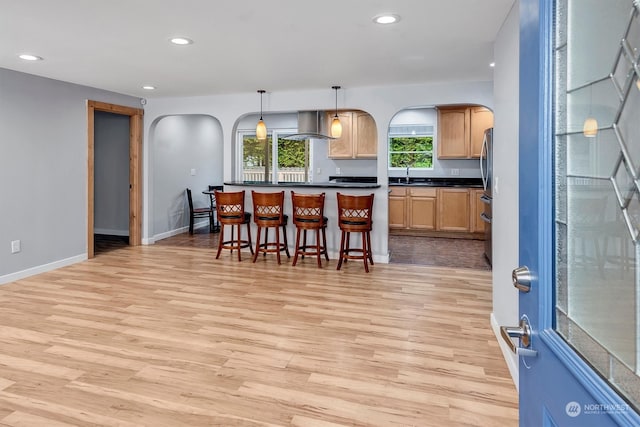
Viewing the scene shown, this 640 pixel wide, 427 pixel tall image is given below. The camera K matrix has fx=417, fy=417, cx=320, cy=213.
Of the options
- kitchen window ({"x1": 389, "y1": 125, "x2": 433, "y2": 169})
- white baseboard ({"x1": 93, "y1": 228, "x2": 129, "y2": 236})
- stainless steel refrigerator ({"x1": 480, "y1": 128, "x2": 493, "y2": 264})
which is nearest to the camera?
stainless steel refrigerator ({"x1": 480, "y1": 128, "x2": 493, "y2": 264})

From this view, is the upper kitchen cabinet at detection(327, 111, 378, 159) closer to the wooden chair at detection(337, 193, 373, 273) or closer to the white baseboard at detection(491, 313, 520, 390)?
the wooden chair at detection(337, 193, 373, 273)

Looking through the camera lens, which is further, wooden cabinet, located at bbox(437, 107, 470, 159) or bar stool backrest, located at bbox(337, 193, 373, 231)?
wooden cabinet, located at bbox(437, 107, 470, 159)

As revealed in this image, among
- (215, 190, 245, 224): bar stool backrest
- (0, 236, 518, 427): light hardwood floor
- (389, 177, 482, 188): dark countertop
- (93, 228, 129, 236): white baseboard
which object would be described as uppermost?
(389, 177, 482, 188): dark countertop

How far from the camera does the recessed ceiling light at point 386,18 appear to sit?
2.83 metres

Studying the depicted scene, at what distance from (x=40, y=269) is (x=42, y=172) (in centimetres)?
113

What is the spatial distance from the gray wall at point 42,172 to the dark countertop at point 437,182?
5.02 meters

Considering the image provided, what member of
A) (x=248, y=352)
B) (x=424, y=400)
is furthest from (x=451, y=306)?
(x=248, y=352)

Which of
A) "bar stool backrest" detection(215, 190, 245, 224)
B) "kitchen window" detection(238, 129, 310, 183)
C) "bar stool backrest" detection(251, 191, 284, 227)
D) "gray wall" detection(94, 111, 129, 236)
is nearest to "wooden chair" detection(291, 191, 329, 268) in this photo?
"bar stool backrest" detection(251, 191, 284, 227)

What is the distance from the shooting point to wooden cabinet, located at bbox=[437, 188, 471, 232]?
23.4 ft

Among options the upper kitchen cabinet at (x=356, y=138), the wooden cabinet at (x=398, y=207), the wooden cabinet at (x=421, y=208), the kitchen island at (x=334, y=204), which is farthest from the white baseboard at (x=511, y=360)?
the upper kitchen cabinet at (x=356, y=138)

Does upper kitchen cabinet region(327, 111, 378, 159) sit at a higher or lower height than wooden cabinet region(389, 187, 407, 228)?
higher

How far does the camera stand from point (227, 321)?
10.8ft

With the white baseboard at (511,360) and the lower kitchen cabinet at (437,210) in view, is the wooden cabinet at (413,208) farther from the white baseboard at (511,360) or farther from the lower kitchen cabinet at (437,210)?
the white baseboard at (511,360)

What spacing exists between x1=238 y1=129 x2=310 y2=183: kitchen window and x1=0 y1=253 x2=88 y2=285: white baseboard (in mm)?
4446
